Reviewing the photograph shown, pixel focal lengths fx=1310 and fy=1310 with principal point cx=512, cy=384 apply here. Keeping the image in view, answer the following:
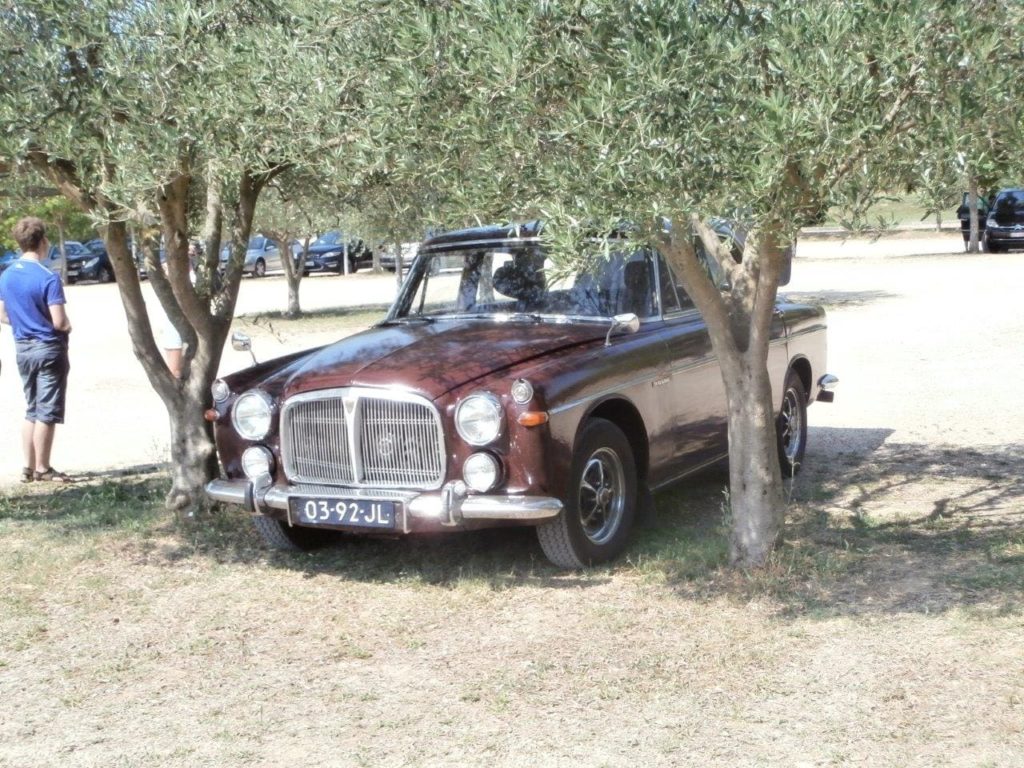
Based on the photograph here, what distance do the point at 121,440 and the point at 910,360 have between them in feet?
28.1

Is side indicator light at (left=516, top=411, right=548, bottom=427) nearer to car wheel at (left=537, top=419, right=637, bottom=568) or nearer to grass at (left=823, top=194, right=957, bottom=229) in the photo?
car wheel at (left=537, top=419, right=637, bottom=568)

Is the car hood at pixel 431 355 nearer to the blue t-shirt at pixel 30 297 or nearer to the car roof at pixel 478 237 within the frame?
the car roof at pixel 478 237

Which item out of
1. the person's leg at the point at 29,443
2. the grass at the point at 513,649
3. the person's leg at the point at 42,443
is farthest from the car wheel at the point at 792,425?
the person's leg at the point at 29,443

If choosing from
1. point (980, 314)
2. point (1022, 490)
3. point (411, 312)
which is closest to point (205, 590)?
point (411, 312)

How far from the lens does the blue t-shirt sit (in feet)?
31.1

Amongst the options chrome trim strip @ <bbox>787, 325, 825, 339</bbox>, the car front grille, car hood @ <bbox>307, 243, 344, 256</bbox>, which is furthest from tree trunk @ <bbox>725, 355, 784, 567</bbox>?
car hood @ <bbox>307, 243, 344, 256</bbox>

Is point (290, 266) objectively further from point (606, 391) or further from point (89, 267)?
point (89, 267)

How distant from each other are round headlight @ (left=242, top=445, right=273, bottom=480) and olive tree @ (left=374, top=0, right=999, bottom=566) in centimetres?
191

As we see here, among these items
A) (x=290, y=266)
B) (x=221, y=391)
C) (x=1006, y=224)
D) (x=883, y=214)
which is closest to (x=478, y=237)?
(x=221, y=391)

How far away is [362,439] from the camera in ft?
21.4

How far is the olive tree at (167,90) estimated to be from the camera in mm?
6027

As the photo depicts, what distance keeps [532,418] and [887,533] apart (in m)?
2.34

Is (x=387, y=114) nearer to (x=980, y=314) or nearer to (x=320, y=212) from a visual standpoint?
(x=320, y=212)

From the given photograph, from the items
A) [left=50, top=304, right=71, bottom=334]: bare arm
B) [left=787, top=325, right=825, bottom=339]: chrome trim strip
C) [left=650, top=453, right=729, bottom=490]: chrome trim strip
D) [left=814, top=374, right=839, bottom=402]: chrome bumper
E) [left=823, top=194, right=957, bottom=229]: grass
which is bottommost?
[left=650, top=453, right=729, bottom=490]: chrome trim strip
